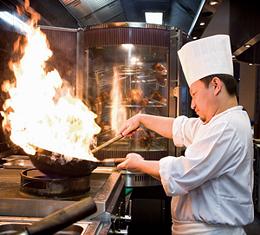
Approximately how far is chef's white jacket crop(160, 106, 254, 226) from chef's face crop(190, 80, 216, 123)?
0.19 ft

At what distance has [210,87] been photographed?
5.71 ft

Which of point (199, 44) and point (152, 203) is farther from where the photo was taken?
point (152, 203)

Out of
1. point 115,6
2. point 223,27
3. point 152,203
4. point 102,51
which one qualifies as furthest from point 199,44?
point 223,27

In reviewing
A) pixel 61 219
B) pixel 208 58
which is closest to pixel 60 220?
pixel 61 219

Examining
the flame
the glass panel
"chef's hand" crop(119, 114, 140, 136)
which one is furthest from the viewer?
the glass panel

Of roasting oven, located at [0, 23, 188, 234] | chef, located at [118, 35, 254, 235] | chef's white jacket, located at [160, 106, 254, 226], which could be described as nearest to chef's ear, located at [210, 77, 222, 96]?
chef, located at [118, 35, 254, 235]

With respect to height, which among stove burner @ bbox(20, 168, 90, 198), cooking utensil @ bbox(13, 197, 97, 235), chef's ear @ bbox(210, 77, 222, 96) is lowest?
stove burner @ bbox(20, 168, 90, 198)

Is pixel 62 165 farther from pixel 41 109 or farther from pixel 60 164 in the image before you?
pixel 41 109

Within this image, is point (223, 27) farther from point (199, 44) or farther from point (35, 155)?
point (35, 155)

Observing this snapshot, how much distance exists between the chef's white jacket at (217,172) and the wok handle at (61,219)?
85cm

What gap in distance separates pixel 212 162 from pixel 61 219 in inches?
37.6

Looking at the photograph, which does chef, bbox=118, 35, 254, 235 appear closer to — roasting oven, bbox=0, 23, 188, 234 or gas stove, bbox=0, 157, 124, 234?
gas stove, bbox=0, 157, 124, 234

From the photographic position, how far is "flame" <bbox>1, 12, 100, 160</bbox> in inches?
74.2

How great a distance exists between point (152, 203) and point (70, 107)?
1153 millimetres
